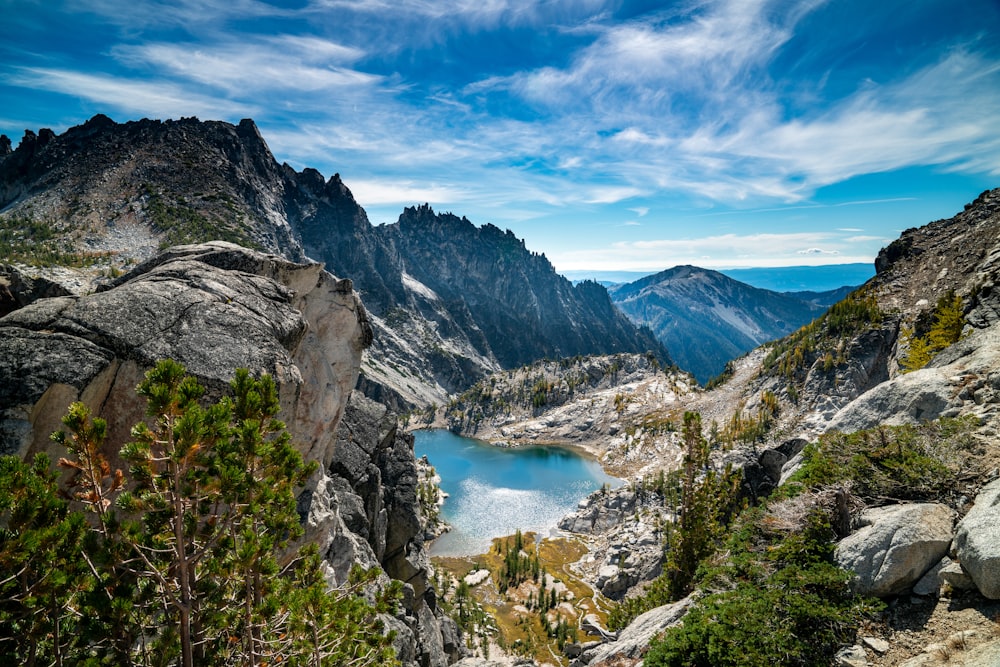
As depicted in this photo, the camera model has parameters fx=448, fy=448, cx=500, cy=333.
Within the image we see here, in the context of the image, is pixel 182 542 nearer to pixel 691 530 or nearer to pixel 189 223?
pixel 691 530

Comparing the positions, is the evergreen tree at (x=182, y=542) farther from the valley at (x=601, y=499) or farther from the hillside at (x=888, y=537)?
the hillside at (x=888, y=537)

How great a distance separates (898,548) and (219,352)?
22479 millimetres

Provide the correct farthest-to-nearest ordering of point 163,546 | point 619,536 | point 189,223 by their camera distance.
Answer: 1. point 189,223
2. point 619,536
3. point 163,546

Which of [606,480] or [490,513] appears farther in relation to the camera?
[606,480]

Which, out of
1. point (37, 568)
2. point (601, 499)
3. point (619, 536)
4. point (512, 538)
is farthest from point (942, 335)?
point (512, 538)

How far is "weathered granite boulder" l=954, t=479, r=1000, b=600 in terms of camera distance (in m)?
11.1

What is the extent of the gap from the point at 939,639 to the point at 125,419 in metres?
23.1

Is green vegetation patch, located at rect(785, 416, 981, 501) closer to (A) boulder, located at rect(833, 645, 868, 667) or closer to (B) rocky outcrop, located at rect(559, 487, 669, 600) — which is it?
(A) boulder, located at rect(833, 645, 868, 667)

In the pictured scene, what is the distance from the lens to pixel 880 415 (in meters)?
24.7

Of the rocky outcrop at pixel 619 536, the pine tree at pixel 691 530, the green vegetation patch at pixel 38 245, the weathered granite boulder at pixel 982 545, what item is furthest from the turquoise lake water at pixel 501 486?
the green vegetation patch at pixel 38 245

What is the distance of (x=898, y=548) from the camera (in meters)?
13.4

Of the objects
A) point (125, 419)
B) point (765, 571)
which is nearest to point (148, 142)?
point (125, 419)

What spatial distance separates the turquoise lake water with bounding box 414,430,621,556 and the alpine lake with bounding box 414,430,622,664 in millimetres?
228

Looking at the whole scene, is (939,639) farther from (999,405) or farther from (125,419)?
(125,419)
